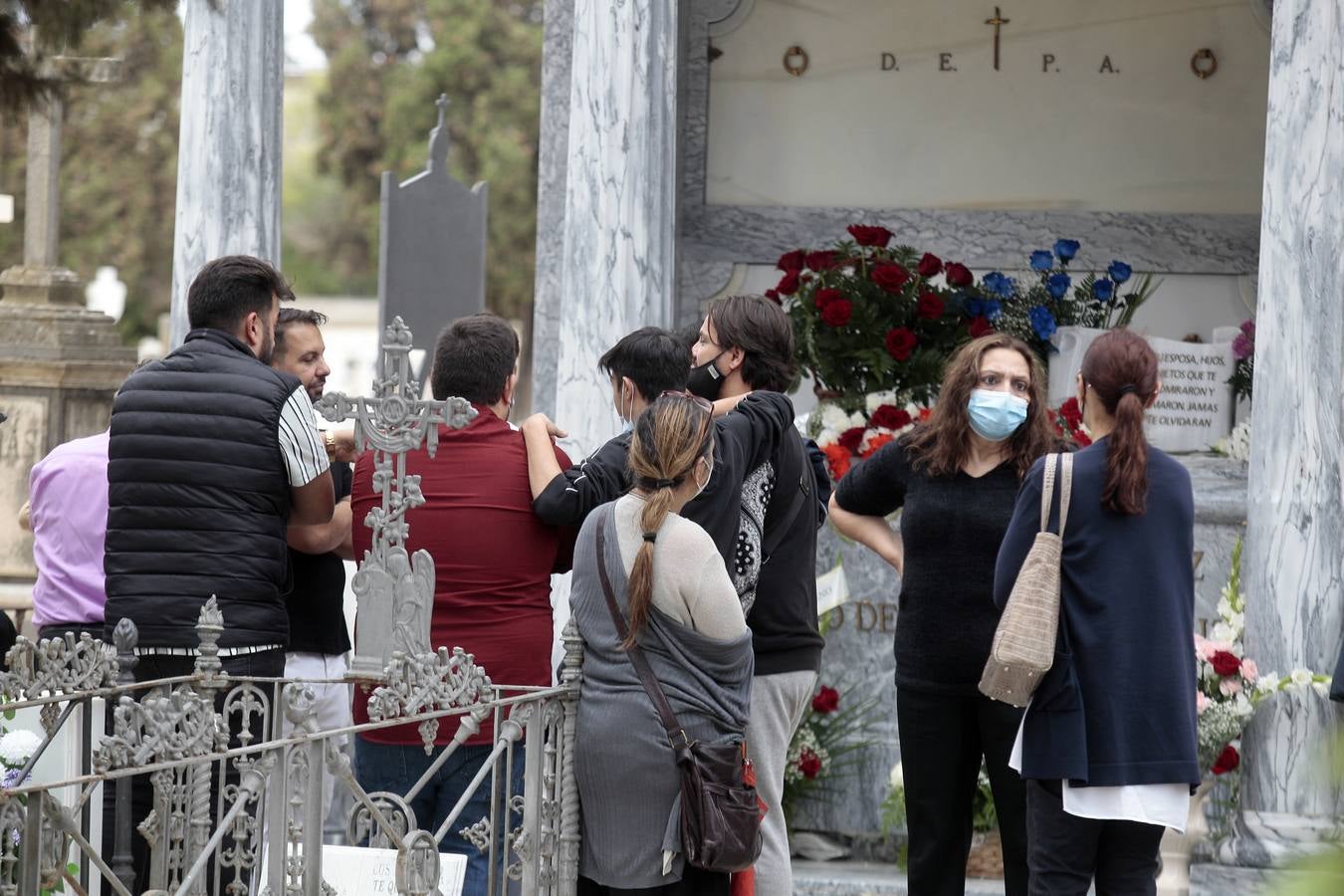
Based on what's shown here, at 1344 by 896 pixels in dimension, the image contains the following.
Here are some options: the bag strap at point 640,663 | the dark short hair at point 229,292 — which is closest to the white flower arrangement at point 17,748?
the dark short hair at point 229,292

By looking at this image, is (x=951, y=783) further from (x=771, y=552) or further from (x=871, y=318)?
(x=871, y=318)

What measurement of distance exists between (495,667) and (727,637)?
2.62 feet

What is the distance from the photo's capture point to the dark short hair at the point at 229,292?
501cm

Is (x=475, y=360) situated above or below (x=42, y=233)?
below

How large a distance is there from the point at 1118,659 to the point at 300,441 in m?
2.15

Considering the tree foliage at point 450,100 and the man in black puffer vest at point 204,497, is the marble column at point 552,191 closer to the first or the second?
the man in black puffer vest at point 204,497

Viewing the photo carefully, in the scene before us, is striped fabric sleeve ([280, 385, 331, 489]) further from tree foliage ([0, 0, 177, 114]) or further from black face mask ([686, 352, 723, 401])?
tree foliage ([0, 0, 177, 114])

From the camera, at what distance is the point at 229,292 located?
5.02 metres

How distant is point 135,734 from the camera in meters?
3.83

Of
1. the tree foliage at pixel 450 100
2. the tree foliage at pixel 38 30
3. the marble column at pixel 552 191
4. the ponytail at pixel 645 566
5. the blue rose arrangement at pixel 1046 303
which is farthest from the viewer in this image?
the tree foliage at pixel 450 100

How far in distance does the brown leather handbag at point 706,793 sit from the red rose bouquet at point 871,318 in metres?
3.58

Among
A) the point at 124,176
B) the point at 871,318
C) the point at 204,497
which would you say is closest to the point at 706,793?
the point at 204,497

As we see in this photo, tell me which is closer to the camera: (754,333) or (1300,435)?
(754,333)

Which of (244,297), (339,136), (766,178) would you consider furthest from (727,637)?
(339,136)
